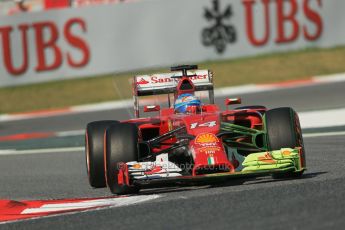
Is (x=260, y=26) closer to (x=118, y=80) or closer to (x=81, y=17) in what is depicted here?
(x=81, y=17)

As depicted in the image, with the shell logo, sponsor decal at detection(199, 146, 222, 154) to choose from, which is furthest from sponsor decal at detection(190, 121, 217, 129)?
sponsor decal at detection(199, 146, 222, 154)

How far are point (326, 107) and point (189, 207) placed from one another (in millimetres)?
9160

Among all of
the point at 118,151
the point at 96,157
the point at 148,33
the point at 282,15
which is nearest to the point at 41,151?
the point at 96,157

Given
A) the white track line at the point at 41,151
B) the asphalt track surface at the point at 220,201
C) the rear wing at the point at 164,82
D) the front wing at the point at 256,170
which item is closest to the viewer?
the asphalt track surface at the point at 220,201

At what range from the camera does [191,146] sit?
28.9ft

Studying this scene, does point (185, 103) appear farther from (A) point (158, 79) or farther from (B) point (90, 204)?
(B) point (90, 204)

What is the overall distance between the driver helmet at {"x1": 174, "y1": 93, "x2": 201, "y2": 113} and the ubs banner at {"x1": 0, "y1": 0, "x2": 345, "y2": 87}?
1017 centimetres

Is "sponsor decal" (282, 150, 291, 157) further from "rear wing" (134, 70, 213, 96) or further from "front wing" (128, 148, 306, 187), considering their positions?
"rear wing" (134, 70, 213, 96)

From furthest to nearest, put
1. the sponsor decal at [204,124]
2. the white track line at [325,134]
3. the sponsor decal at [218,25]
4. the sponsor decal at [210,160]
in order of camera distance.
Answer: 1. the sponsor decal at [218,25]
2. the white track line at [325,134]
3. the sponsor decal at [204,124]
4. the sponsor decal at [210,160]

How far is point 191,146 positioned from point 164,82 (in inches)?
84.3

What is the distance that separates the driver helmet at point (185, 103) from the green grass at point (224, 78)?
9.68m

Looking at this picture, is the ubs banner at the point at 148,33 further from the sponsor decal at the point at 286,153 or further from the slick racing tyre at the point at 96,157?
the sponsor decal at the point at 286,153

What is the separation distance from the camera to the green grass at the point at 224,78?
1984 centimetres

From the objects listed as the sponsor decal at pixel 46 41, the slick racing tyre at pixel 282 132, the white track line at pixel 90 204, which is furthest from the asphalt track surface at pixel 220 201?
the sponsor decal at pixel 46 41
